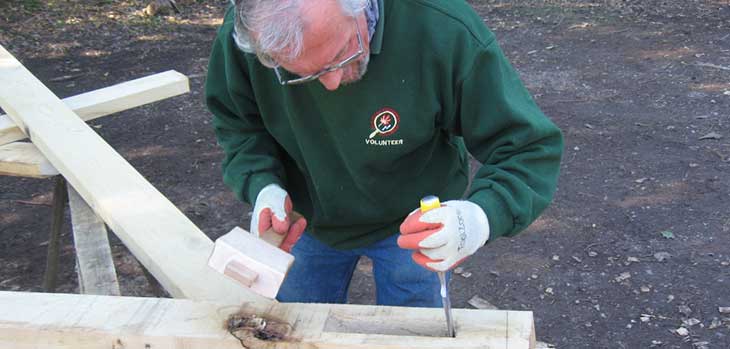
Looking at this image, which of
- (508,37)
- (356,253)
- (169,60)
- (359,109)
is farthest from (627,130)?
(169,60)

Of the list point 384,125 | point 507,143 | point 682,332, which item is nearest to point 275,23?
point 384,125

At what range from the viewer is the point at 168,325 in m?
1.71

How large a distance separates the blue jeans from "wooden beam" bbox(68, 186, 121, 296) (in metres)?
0.59

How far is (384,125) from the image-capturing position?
201 centimetres

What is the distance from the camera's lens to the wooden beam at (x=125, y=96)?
3.43 meters

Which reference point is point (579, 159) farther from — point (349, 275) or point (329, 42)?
point (329, 42)

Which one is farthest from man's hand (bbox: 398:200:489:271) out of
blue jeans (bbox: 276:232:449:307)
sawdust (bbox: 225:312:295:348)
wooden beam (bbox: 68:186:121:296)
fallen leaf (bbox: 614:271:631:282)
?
fallen leaf (bbox: 614:271:631:282)

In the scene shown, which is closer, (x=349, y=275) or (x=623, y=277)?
(x=349, y=275)

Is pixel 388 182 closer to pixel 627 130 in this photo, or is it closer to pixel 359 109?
pixel 359 109

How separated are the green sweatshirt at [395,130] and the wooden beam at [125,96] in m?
1.32

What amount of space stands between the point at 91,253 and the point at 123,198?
0.36 meters

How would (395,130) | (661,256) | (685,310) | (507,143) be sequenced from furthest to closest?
(661,256)
(685,310)
(395,130)
(507,143)

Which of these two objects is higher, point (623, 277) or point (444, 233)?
point (444, 233)

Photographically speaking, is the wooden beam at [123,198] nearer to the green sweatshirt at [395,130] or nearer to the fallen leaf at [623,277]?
the green sweatshirt at [395,130]
